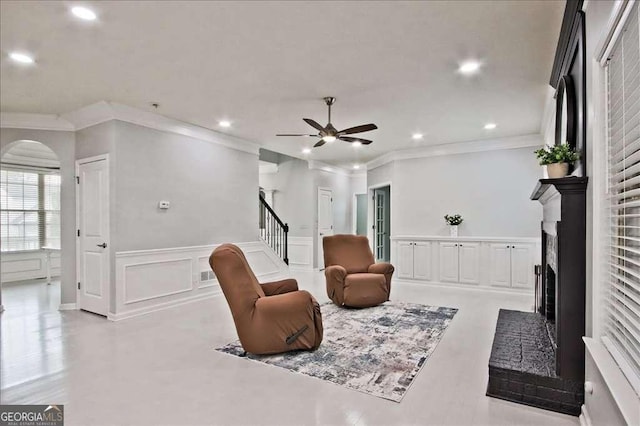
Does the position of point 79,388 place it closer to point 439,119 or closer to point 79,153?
point 79,153

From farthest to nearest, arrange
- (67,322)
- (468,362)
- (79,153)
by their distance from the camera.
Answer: (79,153), (67,322), (468,362)

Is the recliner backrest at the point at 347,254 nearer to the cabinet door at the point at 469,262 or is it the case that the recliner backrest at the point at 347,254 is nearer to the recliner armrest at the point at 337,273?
the recliner armrest at the point at 337,273

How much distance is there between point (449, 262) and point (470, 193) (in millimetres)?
1344

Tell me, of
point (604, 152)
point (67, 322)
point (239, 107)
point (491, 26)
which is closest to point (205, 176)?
point (239, 107)

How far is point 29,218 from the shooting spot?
7.27 meters

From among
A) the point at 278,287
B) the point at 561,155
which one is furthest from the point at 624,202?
the point at 278,287

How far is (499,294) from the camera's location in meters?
5.82

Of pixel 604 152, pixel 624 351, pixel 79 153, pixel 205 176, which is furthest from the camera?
pixel 205 176

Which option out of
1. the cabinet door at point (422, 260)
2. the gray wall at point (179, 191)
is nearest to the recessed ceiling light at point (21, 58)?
the gray wall at point (179, 191)

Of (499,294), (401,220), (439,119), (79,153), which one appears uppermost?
(439,119)

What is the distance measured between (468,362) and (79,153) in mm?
5511

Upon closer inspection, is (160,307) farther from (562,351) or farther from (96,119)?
(562,351)

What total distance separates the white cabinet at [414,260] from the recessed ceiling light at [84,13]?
236 inches

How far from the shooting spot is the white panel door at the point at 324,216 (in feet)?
28.4
